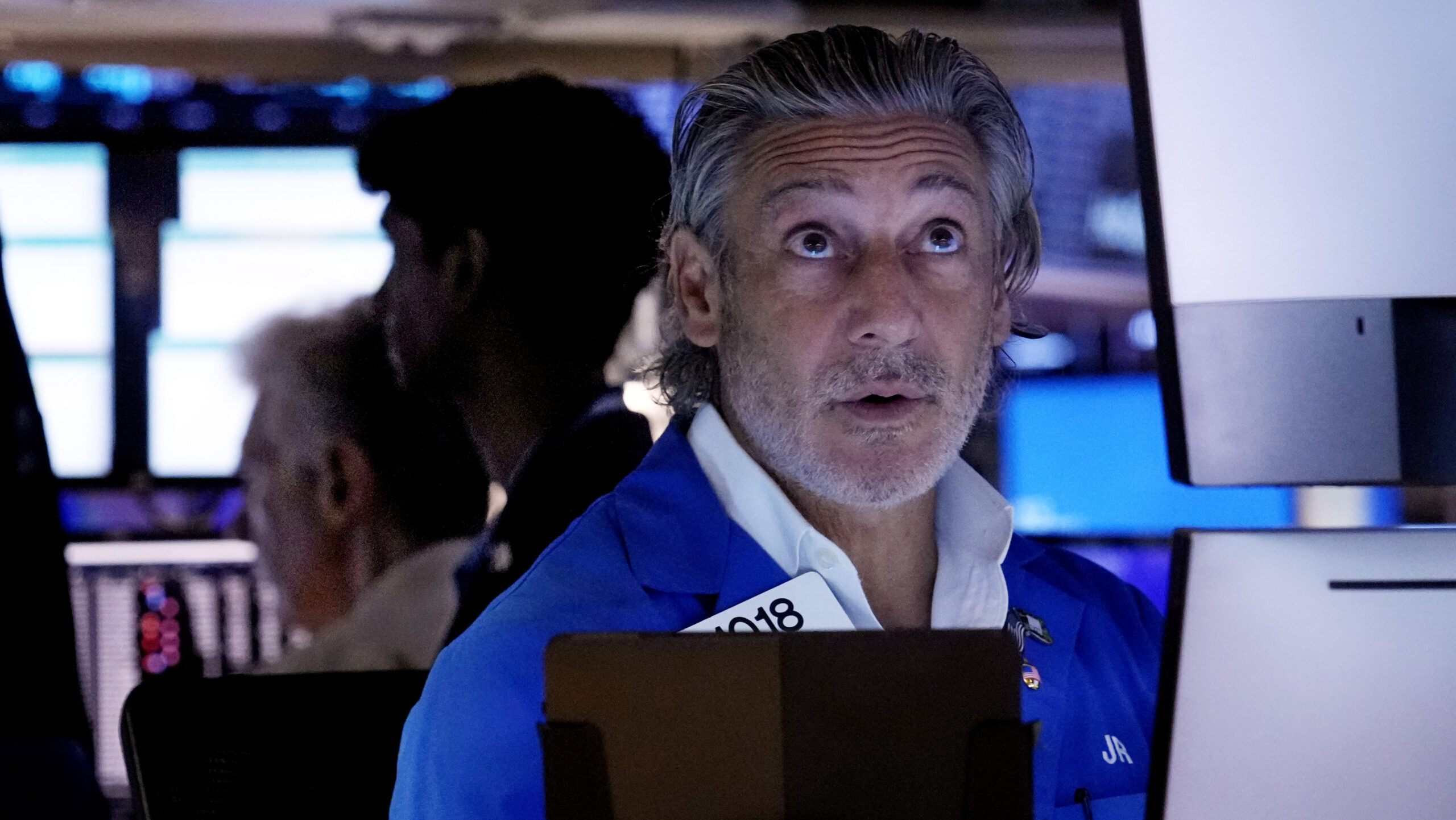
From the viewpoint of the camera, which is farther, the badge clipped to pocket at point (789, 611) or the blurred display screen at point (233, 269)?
the blurred display screen at point (233, 269)

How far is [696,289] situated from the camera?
195cm

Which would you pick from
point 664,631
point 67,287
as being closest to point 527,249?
point 67,287

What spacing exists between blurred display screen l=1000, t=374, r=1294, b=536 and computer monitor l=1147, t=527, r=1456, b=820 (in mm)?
2483

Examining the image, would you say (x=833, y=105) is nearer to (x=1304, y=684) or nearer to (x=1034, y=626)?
(x=1034, y=626)

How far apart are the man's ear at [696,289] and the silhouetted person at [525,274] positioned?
679mm

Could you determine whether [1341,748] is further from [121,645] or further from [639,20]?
[121,645]

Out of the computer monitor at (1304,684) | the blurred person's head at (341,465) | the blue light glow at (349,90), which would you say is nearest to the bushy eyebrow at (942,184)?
the computer monitor at (1304,684)

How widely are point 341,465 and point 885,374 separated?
162 centimetres

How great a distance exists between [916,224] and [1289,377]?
3.36 ft

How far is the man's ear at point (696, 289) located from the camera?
190 centimetres

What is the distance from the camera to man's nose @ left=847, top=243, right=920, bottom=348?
167cm

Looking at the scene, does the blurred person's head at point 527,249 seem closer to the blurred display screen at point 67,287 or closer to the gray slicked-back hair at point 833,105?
the blurred display screen at point 67,287

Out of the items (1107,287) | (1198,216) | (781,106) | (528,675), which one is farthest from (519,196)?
(1198,216)

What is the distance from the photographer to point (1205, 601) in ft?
2.29
